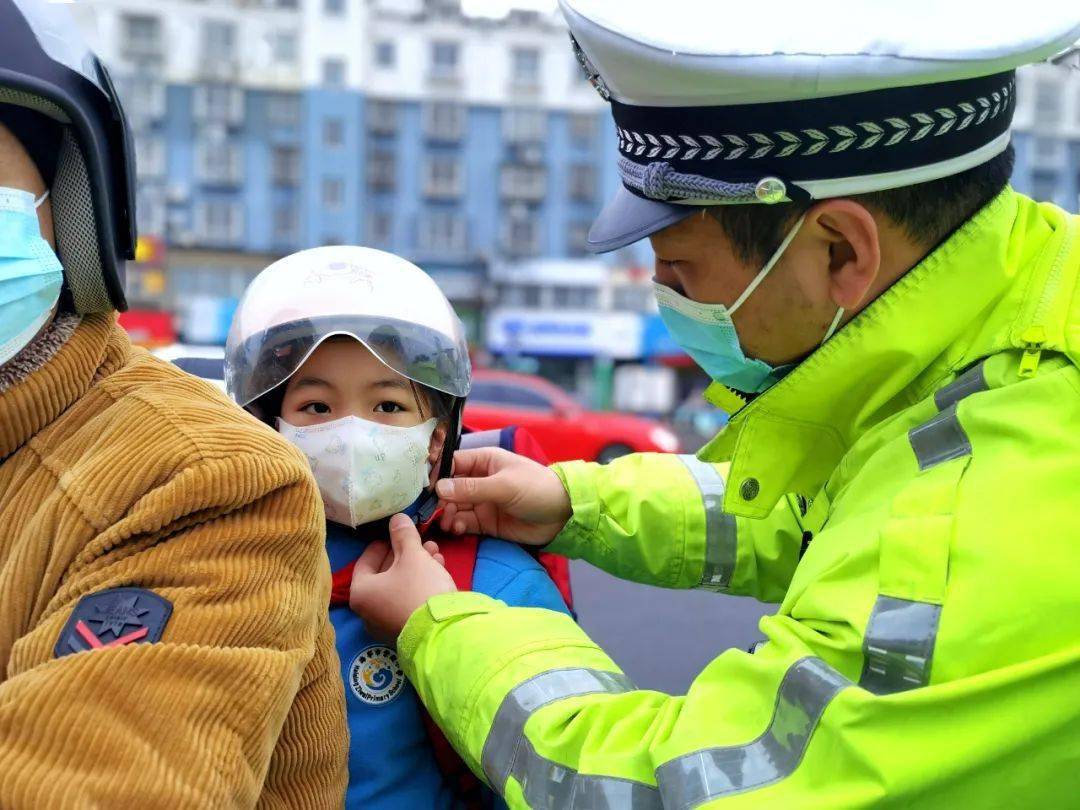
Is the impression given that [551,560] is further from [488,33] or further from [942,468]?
[488,33]

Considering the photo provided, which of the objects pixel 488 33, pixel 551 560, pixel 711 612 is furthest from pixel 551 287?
pixel 551 560

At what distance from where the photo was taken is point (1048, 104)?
3259 centimetres

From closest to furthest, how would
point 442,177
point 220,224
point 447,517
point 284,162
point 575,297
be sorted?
point 447,517
point 220,224
point 284,162
point 575,297
point 442,177

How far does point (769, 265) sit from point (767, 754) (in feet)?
2.30

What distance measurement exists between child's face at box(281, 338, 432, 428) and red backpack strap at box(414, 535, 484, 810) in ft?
0.83

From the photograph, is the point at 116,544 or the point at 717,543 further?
the point at 717,543

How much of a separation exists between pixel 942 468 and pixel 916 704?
11.2 inches

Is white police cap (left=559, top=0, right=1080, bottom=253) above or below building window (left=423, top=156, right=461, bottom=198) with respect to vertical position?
above

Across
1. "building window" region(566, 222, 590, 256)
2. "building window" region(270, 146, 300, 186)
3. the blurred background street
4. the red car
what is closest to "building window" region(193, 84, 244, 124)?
the blurred background street

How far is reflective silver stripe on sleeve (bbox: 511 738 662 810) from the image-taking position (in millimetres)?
1383

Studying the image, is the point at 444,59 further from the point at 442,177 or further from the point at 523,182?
the point at 523,182

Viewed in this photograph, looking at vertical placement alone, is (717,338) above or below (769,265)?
below

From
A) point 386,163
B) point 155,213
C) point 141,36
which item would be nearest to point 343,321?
point 386,163

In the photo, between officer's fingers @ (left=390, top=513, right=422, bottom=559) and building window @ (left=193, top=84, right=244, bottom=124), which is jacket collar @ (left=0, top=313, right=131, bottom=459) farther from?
building window @ (left=193, top=84, right=244, bottom=124)
